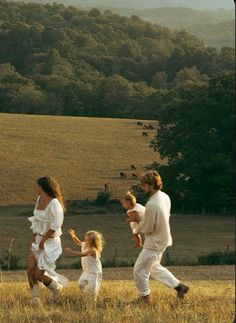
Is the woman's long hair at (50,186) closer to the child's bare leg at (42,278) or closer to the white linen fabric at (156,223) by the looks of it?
the child's bare leg at (42,278)

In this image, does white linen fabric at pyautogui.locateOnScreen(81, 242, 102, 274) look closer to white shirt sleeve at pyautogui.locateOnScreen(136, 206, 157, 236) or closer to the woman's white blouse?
the woman's white blouse

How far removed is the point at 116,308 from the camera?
906 cm

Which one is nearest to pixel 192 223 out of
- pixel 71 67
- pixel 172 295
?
pixel 172 295

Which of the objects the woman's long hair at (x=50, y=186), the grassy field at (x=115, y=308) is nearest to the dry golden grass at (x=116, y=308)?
the grassy field at (x=115, y=308)

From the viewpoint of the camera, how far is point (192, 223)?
51.7 m

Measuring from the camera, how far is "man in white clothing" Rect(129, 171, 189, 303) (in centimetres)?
982

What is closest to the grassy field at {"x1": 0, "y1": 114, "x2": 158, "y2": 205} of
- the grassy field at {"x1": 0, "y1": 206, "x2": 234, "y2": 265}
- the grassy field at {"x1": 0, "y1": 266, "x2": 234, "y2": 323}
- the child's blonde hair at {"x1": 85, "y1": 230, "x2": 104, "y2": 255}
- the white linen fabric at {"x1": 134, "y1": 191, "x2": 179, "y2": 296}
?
the grassy field at {"x1": 0, "y1": 206, "x2": 234, "y2": 265}

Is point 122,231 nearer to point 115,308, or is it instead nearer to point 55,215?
point 55,215

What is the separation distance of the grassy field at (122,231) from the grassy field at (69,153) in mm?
6177

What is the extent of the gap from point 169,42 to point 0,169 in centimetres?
6961

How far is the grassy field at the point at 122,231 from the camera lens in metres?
40.2

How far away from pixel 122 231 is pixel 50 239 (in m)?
38.3

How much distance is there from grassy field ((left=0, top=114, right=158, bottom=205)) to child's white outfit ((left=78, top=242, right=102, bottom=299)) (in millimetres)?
47311

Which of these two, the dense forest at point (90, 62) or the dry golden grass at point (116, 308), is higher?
the dense forest at point (90, 62)
